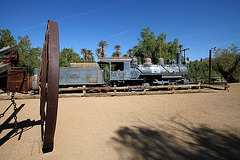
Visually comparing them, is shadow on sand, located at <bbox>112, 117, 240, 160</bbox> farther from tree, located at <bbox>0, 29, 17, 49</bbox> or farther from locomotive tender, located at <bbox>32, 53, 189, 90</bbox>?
tree, located at <bbox>0, 29, 17, 49</bbox>

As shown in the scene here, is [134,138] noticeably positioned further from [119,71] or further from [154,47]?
[154,47]

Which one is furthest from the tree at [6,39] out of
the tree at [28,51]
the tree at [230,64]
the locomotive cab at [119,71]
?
the tree at [230,64]

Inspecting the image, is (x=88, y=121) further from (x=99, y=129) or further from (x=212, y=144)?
(x=212, y=144)

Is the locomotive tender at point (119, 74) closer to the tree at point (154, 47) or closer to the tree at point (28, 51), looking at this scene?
the tree at point (28, 51)

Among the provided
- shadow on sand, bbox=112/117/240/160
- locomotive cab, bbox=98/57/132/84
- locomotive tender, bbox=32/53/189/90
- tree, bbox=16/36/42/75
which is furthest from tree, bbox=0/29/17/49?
shadow on sand, bbox=112/117/240/160

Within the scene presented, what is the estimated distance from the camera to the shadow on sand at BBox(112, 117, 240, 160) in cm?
249

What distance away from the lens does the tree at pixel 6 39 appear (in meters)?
20.8

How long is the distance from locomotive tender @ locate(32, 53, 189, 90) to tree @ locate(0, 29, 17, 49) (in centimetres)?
1652

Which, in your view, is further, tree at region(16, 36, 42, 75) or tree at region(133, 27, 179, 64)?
tree at region(133, 27, 179, 64)

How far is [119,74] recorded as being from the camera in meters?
10.6

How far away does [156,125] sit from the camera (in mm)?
4000

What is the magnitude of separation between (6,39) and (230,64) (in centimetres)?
3686

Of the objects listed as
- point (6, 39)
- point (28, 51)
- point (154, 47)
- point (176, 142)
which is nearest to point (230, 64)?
point (154, 47)

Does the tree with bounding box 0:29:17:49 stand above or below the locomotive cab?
above
